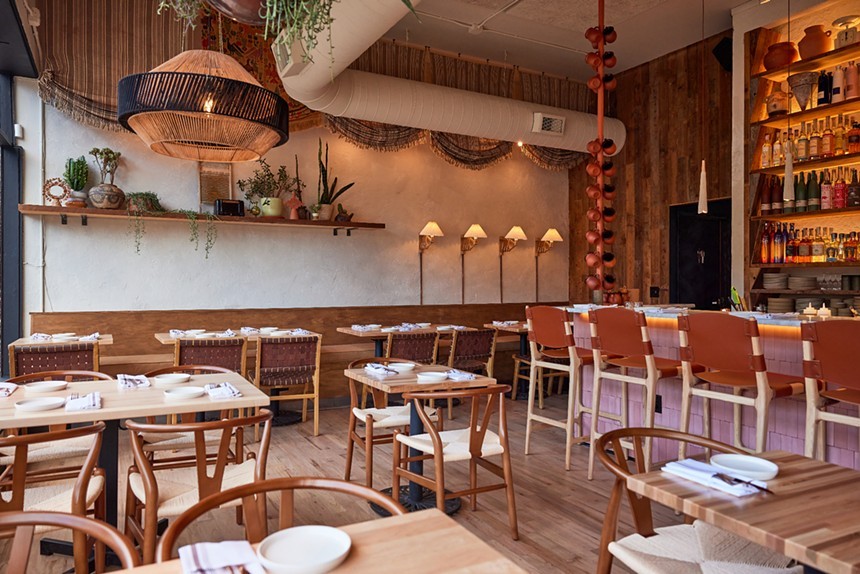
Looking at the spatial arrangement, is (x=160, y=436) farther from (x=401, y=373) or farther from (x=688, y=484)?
(x=688, y=484)

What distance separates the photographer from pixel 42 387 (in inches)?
113

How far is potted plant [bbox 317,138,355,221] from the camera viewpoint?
6.82 meters

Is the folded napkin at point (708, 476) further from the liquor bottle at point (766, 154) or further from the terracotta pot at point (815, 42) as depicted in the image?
the terracotta pot at point (815, 42)

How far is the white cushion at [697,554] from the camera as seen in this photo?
164cm

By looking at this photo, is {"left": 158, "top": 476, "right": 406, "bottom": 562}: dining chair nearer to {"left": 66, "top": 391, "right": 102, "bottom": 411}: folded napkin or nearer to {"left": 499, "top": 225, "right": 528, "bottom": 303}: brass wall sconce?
{"left": 66, "top": 391, "right": 102, "bottom": 411}: folded napkin

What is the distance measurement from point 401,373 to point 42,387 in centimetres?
177

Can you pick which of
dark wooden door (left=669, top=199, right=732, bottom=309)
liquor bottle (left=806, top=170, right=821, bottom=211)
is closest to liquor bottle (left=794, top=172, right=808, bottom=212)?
liquor bottle (left=806, top=170, right=821, bottom=211)

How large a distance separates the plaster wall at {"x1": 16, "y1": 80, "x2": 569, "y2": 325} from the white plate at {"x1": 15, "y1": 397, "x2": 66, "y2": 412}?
388 cm

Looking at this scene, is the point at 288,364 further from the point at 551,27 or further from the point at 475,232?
the point at 551,27

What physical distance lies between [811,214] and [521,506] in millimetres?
3910

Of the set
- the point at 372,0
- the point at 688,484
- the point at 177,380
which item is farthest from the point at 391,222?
the point at 688,484

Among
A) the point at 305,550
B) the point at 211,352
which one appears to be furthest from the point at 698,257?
the point at 305,550

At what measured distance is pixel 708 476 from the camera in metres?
1.55

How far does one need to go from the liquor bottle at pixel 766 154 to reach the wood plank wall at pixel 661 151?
843mm
